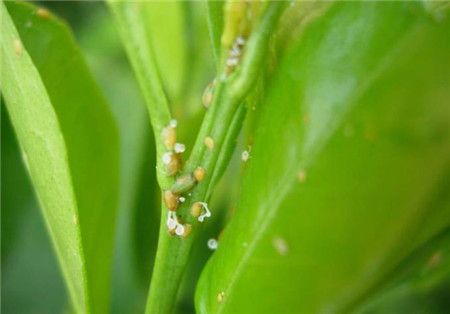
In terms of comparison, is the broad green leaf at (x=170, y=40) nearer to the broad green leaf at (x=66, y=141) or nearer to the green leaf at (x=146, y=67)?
the broad green leaf at (x=66, y=141)

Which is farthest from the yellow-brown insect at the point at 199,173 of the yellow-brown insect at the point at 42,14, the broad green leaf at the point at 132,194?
the broad green leaf at the point at 132,194

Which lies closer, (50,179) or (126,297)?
(50,179)

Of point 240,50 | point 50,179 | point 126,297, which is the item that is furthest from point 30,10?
point 126,297

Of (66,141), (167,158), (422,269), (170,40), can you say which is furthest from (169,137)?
(170,40)

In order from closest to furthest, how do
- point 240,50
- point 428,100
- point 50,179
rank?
1. point 428,100
2. point 240,50
3. point 50,179

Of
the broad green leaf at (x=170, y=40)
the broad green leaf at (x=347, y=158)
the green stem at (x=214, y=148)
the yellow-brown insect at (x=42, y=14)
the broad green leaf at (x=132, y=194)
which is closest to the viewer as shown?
the broad green leaf at (x=347, y=158)

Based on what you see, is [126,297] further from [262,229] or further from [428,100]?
[428,100]
